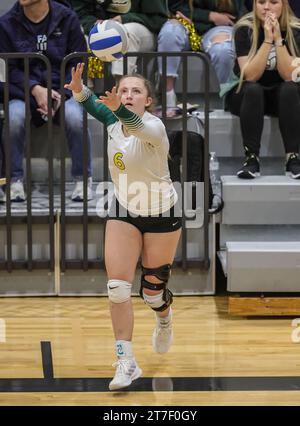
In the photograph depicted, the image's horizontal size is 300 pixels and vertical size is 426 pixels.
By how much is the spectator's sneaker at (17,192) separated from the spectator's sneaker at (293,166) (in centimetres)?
155

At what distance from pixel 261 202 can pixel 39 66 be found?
1.53 m

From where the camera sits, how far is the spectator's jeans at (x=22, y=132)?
18.5 ft

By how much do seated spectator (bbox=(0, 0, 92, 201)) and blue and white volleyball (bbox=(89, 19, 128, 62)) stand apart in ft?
4.70

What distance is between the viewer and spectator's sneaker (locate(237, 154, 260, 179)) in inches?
223

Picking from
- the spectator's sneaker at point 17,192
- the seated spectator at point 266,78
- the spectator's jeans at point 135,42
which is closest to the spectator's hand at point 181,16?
the spectator's jeans at point 135,42

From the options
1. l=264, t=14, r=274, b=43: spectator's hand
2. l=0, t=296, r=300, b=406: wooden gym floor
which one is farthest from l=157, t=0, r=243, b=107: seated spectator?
l=0, t=296, r=300, b=406: wooden gym floor

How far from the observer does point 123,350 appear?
419 centimetres

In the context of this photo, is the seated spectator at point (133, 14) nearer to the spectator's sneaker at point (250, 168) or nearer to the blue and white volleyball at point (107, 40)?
the spectator's sneaker at point (250, 168)

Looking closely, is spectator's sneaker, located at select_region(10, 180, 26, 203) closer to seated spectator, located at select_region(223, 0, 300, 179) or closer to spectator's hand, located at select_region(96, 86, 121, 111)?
seated spectator, located at select_region(223, 0, 300, 179)

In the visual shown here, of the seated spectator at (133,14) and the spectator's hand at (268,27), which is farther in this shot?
the seated spectator at (133,14)

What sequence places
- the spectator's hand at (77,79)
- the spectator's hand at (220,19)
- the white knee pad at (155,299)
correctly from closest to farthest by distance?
the spectator's hand at (77,79), the white knee pad at (155,299), the spectator's hand at (220,19)

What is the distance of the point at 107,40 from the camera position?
4.20 metres
